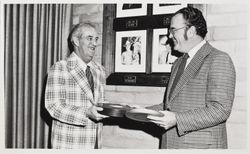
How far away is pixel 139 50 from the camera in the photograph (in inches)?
87.4

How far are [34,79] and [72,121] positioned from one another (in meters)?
0.56

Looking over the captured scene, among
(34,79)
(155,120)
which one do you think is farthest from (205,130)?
(34,79)

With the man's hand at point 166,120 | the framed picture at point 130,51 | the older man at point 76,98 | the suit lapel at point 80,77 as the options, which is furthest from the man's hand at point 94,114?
the framed picture at point 130,51

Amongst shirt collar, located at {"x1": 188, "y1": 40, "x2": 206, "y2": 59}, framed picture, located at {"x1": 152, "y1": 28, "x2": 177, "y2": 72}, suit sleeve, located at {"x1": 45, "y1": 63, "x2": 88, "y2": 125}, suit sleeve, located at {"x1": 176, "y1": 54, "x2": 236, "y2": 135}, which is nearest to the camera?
suit sleeve, located at {"x1": 176, "y1": 54, "x2": 236, "y2": 135}

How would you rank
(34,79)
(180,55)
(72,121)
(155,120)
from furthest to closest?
(34,79), (180,55), (72,121), (155,120)

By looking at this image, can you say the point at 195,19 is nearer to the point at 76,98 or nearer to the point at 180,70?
the point at 180,70

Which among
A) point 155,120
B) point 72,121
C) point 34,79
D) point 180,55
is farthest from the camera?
point 34,79

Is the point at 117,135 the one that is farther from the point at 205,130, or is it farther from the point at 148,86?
the point at 205,130

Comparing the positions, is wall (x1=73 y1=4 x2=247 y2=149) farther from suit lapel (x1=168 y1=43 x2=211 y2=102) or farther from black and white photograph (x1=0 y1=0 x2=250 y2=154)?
suit lapel (x1=168 y1=43 x2=211 y2=102)

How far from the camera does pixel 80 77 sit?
2.05m

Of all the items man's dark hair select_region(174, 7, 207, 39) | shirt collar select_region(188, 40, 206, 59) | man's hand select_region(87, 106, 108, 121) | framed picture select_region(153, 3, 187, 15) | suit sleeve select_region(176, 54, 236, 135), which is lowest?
man's hand select_region(87, 106, 108, 121)

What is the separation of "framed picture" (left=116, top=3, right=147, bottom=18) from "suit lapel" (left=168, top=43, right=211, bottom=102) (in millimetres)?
659

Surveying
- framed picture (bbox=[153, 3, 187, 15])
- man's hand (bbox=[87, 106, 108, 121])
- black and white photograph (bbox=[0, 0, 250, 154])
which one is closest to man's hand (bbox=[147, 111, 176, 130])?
black and white photograph (bbox=[0, 0, 250, 154])

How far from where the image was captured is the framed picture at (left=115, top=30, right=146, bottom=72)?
2205mm
